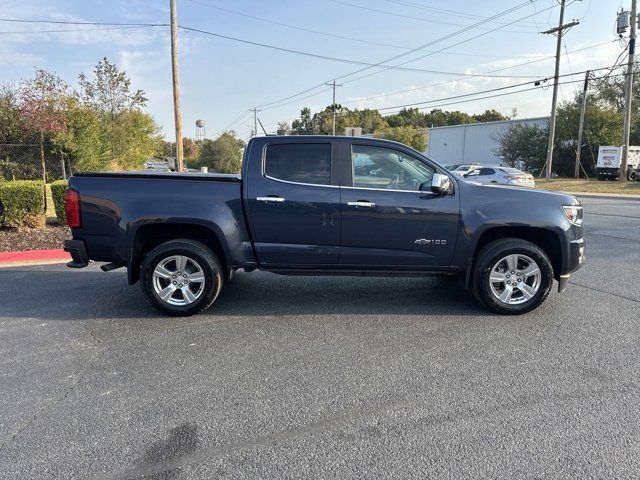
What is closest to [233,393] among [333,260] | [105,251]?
[333,260]

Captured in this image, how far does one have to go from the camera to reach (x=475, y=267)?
5051 millimetres

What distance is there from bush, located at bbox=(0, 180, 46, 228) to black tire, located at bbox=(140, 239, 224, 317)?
6.74 m

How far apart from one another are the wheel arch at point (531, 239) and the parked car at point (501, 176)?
55.3 ft

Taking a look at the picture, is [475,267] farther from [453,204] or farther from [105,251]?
[105,251]

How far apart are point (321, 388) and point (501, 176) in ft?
70.9

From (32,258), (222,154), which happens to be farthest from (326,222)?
(222,154)

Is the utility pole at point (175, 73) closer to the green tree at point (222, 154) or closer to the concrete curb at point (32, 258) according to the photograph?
the concrete curb at point (32, 258)

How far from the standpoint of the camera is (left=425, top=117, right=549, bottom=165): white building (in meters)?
50.9

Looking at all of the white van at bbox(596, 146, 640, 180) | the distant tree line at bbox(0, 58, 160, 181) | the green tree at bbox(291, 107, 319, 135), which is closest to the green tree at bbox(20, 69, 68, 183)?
the distant tree line at bbox(0, 58, 160, 181)

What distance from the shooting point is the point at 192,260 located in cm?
498

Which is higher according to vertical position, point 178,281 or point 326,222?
point 326,222

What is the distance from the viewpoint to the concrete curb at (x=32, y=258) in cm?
793

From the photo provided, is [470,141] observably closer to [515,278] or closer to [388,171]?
[515,278]

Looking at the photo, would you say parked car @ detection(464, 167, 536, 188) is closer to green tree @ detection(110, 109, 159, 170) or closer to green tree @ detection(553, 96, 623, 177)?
green tree @ detection(110, 109, 159, 170)
